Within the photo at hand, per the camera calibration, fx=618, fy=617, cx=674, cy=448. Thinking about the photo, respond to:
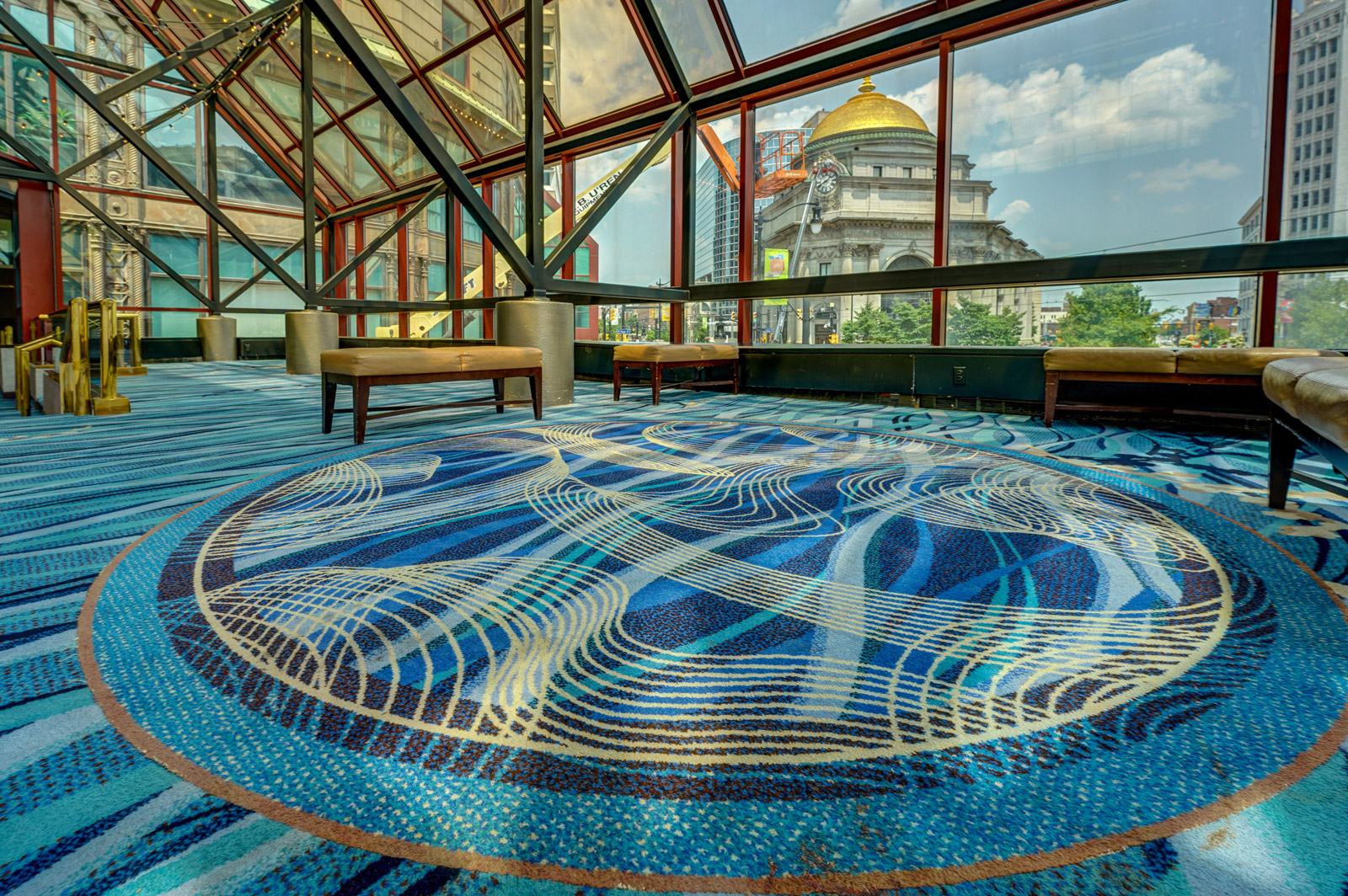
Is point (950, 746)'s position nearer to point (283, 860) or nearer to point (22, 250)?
point (283, 860)

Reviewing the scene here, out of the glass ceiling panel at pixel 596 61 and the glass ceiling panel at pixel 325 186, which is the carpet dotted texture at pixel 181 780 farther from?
the glass ceiling panel at pixel 325 186

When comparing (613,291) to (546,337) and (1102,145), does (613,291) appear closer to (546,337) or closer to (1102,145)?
(546,337)

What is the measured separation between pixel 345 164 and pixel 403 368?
8.78m

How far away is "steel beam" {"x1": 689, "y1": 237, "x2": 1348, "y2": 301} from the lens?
339 centimetres

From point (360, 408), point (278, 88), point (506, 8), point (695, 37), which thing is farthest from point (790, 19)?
point (278, 88)

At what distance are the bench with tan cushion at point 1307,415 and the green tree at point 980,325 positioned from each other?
9.49 feet

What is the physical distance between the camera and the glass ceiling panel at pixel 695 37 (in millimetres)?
5773

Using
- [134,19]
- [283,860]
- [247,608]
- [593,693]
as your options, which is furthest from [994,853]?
[134,19]

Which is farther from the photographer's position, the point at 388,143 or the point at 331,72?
the point at 388,143

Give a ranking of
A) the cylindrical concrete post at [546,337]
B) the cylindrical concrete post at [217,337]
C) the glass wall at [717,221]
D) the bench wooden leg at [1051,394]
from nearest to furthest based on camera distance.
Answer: the bench wooden leg at [1051,394], the cylindrical concrete post at [546,337], the glass wall at [717,221], the cylindrical concrete post at [217,337]

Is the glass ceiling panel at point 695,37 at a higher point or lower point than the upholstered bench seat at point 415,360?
higher

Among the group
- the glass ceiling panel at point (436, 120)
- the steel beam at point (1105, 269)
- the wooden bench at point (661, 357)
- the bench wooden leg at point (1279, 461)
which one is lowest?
the bench wooden leg at point (1279, 461)

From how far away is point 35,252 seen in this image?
9.47 metres

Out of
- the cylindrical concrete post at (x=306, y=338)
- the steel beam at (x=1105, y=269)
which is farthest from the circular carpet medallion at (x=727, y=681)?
the cylindrical concrete post at (x=306, y=338)
